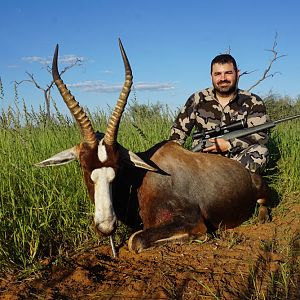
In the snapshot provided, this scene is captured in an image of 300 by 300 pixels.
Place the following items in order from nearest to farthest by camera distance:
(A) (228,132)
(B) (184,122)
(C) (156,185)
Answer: (C) (156,185) → (A) (228,132) → (B) (184,122)

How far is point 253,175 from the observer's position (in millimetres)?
4398

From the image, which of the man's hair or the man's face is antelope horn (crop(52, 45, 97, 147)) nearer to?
the man's face

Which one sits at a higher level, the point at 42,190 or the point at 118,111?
the point at 118,111

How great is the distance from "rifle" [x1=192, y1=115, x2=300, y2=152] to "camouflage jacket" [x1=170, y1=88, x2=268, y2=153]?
10cm

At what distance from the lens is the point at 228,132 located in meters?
4.69

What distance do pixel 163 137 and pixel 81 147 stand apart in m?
2.56

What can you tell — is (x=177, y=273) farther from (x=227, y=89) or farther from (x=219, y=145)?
(x=227, y=89)

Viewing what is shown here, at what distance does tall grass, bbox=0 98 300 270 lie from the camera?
3076mm

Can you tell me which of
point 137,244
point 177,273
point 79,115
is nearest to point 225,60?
point 79,115

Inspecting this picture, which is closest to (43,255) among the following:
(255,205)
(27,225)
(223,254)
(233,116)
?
(27,225)

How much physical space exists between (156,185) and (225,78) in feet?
6.19

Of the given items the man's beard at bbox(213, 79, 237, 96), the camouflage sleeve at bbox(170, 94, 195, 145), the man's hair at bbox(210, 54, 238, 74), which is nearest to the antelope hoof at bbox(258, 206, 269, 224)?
the camouflage sleeve at bbox(170, 94, 195, 145)

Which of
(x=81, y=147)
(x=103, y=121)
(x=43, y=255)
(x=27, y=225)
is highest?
(x=103, y=121)

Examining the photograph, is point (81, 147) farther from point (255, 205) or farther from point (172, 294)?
point (255, 205)
